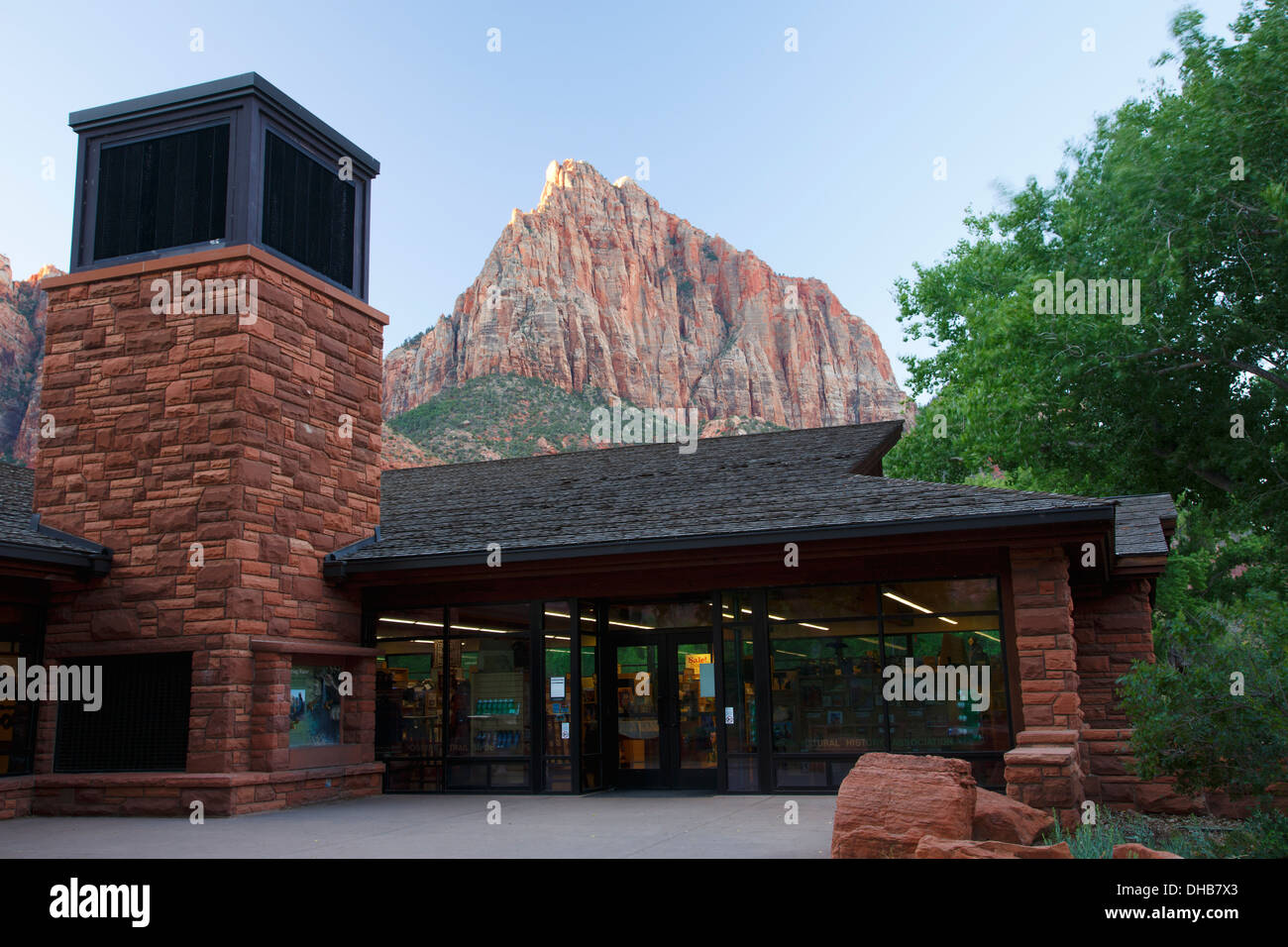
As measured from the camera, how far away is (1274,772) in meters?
8.16

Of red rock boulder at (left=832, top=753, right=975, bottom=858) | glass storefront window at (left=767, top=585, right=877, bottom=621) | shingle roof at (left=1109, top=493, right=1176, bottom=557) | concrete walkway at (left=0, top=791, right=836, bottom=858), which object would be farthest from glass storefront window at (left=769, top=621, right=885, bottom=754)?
red rock boulder at (left=832, top=753, right=975, bottom=858)

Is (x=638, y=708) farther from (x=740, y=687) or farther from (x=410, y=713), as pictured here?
(x=410, y=713)

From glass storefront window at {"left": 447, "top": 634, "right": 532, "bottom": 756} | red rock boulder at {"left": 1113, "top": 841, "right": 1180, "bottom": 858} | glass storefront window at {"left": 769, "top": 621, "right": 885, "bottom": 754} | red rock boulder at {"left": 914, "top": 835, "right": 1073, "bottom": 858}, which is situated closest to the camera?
red rock boulder at {"left": 1113, "top": 841, "right": 1180, "bottom": 858}

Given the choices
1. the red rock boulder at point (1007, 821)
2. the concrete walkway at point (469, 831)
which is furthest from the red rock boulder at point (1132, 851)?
the concrete walkway at point (469, 831)

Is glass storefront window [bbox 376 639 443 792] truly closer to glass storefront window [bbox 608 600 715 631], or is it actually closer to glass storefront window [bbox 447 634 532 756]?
glass storefront window [bbox 447 634 532 756]

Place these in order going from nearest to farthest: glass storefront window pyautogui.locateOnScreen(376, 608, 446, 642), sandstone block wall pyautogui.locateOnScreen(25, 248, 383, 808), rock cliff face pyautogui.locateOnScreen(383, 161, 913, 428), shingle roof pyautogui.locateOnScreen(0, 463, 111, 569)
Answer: shingle roof pyautogui.locateOnScreen(0, 463, 111, 569), sandstone block wall pyautogui.locateOnScreen(25, 248, 383, 808), glass storefront window pyautogui.locateOnScreen(376, 608, 446, 642), rock cliff face pyautogui.locateOnScreen(383, 161, 913, 428)

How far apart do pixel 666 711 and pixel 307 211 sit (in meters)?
8.11

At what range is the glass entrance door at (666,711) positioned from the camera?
1337 centimetres

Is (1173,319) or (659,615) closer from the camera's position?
(659,615)

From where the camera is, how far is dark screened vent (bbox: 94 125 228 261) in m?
13.1

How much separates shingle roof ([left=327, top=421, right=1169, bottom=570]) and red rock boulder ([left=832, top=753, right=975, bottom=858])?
159 inches

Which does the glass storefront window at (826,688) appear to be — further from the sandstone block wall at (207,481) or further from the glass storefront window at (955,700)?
the sandstone block wall at (207,481)

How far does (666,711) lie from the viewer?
13742 mm

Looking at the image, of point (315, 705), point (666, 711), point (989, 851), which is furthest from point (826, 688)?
point (315, 705)
